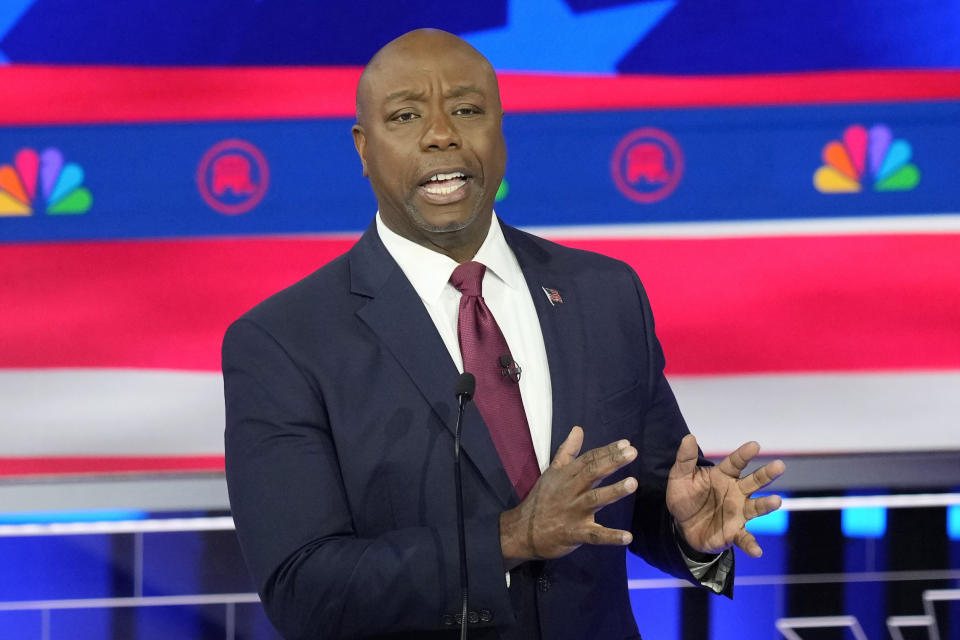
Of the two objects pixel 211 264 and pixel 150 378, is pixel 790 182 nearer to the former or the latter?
pixel 211 264

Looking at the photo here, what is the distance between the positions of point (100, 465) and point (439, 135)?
147 cm

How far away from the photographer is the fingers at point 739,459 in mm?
1430

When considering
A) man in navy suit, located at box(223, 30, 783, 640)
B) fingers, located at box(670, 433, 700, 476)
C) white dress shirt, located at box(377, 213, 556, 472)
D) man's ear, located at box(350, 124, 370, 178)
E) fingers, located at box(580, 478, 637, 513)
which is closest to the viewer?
fingers, located at box(580, 478, 637, 513)

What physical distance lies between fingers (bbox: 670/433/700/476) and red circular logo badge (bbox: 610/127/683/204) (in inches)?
52.6

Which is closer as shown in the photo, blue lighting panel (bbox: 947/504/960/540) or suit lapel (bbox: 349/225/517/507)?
suit lapel (bbox: 349/225/517/507)

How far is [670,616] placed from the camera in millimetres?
2797

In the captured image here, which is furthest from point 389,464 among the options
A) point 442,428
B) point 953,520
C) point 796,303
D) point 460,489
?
point 953,520

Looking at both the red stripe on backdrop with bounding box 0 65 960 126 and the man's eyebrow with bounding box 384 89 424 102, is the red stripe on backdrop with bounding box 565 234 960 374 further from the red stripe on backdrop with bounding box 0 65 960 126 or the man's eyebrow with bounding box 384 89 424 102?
the man's eyebrow with bounding box 384 89 424 102

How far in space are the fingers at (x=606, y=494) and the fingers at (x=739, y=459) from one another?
219mm

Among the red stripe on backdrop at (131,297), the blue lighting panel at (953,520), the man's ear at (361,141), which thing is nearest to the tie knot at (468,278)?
the man's ear at (361,141)

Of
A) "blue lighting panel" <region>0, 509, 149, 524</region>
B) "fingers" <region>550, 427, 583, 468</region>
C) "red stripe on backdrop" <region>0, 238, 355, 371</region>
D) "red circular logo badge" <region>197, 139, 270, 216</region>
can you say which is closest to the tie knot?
"fingers" <region>550, 427, 583, 468</region>

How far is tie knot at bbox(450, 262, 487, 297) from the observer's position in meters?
1.64

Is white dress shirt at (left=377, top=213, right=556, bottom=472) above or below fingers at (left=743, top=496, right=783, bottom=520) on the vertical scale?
above

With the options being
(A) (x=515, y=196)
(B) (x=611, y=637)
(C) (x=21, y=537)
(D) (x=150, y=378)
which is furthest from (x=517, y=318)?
(C) (x=21, y=537)
